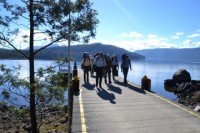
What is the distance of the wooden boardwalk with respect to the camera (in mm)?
10797

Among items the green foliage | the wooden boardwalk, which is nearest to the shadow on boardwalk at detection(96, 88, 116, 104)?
the wooden boardwalk

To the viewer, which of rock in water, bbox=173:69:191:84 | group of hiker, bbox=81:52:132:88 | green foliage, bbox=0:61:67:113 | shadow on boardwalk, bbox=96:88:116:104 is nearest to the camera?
green foliage, bbox=0:61:67:113

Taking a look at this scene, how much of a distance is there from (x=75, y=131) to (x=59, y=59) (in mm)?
4551

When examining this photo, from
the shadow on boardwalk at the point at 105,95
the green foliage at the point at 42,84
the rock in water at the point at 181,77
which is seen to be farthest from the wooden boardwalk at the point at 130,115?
the rock in water at the point at 181,77

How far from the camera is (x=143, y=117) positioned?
1242 centimetres

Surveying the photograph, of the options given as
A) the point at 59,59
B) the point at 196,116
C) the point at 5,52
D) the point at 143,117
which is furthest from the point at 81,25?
the point at 196,116

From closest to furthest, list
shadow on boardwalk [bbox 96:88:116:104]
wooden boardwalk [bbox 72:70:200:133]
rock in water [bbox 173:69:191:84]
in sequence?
wooden boardwalk [bbox 72:70:200:133], shadow on boardwalk [bbox 96:88:116:104], rock in water [bbox 173:69:191:84]

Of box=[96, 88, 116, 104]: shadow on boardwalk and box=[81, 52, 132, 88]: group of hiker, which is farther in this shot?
box=[81, 52, 132, 88]: group of hiker

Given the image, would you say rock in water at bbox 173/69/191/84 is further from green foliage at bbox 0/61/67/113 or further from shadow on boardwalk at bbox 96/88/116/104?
green foliage at bbox 0/61/67/113

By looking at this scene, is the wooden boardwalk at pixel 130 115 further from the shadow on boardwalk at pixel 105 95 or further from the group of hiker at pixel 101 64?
the group of hiker at pixel 101 64

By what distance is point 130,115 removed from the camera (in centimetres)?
1283

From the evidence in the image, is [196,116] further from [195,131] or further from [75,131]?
[75,131]

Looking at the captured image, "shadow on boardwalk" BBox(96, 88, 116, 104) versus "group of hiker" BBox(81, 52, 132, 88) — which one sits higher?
"group of hiker" BBox(81, 52, 132, 88)

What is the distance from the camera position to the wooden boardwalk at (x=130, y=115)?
10797 millimetres
